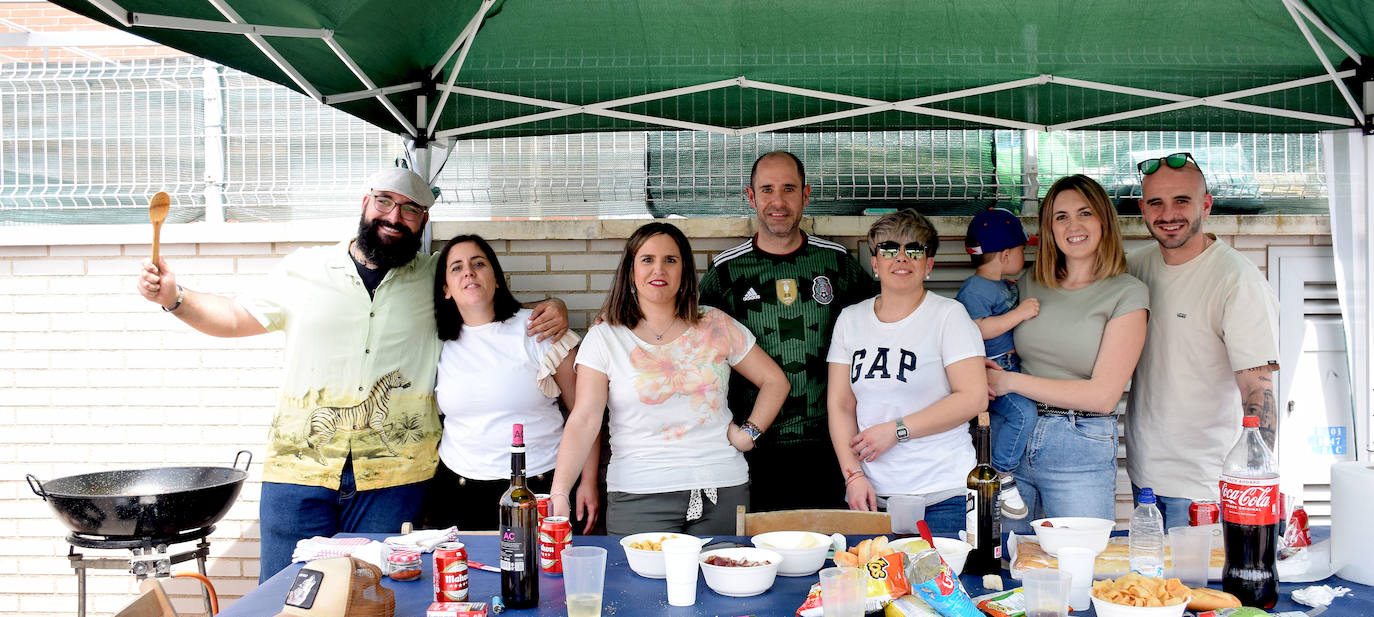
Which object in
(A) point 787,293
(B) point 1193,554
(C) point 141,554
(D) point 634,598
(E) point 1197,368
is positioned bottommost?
(C) point 141,554

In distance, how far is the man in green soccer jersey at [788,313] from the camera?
13.1 feet

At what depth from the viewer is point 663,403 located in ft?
11.6

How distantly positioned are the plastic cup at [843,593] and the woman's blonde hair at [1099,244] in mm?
2090

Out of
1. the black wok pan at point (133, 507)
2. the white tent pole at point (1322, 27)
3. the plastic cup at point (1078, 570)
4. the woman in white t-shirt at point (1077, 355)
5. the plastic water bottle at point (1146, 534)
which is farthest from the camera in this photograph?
the white tent pole at point (1322, 27)

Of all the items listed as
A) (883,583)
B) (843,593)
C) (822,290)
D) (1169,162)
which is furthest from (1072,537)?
(1169,162)

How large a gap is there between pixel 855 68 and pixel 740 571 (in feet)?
8.37

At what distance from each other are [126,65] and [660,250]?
3.26m

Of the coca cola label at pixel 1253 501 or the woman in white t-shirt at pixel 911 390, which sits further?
the woman in white t-shirt at pixel 911 390

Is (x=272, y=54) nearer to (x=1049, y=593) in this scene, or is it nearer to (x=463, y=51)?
(x=463, y=51)

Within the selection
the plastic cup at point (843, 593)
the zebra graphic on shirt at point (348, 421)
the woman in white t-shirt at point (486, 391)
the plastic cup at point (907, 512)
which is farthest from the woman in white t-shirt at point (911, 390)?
the zebra graphic on shirt at point (348, 421)

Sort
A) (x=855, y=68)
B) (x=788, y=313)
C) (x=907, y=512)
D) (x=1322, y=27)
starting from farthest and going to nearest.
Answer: (x=855, y=68)
(x=788, y=313)
(x=1322, y=27)
(x=907, y=512)

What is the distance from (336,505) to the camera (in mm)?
3807

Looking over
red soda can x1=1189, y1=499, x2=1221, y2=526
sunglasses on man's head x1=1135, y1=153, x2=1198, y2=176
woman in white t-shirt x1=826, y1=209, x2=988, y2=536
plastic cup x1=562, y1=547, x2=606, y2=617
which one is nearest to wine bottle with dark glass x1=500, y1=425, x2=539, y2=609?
plastic cup x1=562, y1=547, x2=606, y2=617

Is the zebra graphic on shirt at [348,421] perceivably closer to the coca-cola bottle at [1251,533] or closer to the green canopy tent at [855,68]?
the green canopy tent at [855,68]
